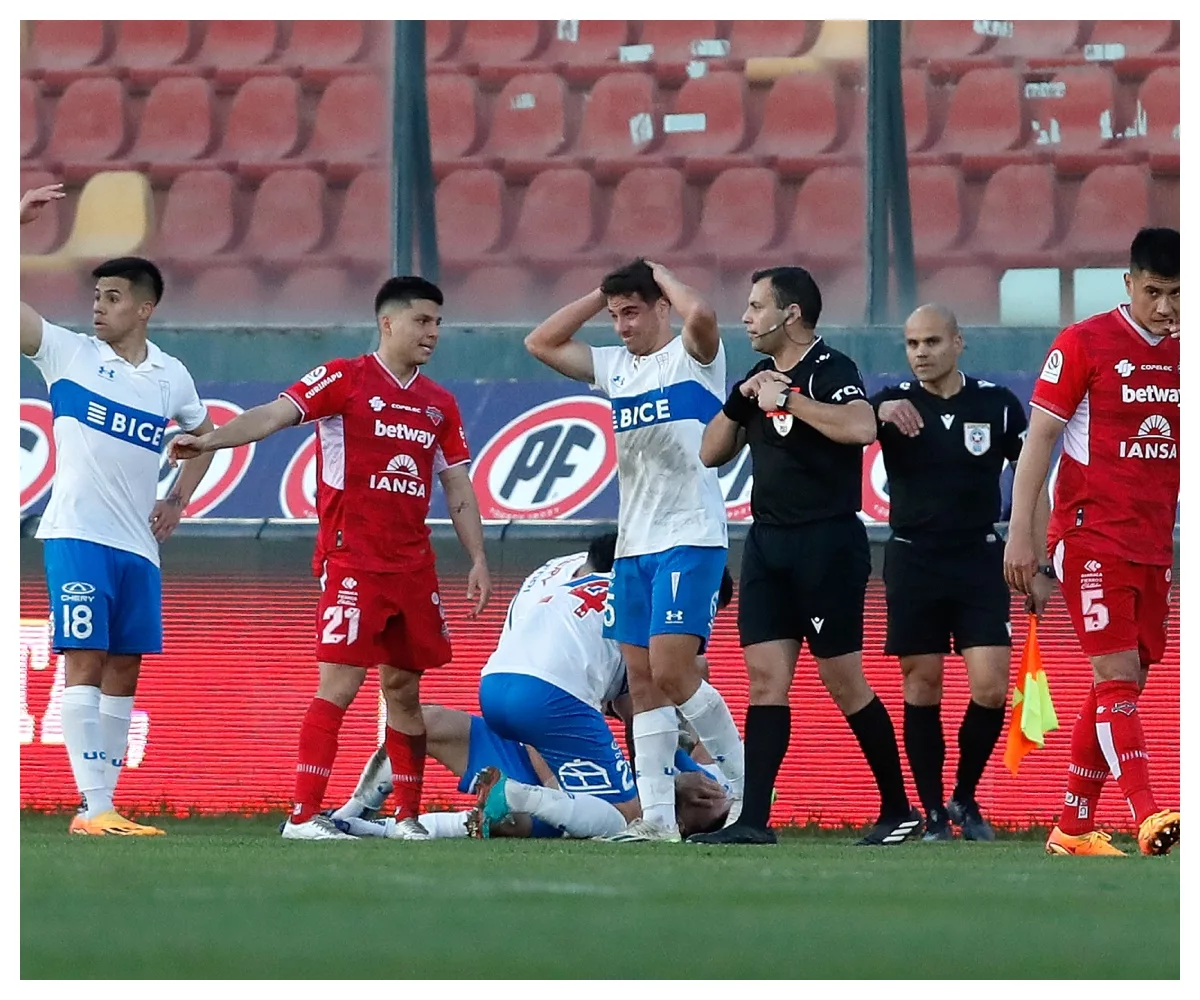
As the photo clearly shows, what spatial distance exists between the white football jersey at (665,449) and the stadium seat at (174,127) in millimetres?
5740

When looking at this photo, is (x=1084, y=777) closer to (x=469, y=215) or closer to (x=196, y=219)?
(x=469, y=215)

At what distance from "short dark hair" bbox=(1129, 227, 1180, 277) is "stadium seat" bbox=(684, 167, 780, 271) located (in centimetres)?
505

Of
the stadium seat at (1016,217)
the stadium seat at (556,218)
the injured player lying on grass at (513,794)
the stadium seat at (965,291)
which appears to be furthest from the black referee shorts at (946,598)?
the stadium seat at (556,218)

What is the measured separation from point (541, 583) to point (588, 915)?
11.5 feet

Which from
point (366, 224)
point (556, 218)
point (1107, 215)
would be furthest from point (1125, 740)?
point (366, 224)

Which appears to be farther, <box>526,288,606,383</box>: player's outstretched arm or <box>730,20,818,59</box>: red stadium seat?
<box>730,20,818,59</box>: red stadium seat

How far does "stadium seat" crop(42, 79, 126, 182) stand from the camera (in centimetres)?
1208

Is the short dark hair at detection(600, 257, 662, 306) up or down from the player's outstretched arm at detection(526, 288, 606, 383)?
up

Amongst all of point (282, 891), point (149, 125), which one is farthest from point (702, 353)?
point (149, 125)

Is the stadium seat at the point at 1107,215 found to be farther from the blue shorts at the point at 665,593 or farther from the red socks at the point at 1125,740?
the red socks at the point at 1125,740

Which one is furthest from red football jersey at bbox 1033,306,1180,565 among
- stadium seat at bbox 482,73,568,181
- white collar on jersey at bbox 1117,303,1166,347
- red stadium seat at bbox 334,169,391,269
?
stadium seat at bbox 482,73,568,181

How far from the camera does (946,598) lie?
7219 millimetres

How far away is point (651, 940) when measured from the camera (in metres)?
3.89

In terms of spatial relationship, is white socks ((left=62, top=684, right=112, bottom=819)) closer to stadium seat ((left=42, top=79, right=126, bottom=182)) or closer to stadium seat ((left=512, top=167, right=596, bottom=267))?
stadium seat ((left=512, top=167, right=596, bottom=267))
